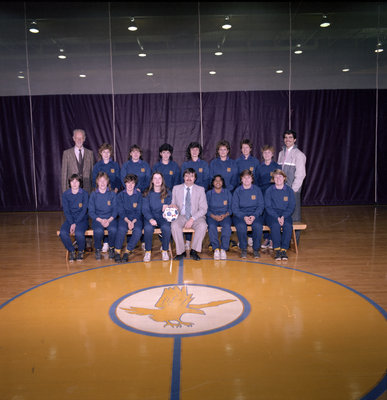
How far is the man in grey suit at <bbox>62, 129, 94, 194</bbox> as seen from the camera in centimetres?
540

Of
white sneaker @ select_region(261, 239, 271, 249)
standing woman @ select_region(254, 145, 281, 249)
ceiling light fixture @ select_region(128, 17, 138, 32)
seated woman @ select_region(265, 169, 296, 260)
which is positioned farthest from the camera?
ceiling light fixture @ select_region(128, 17, 138, 32)

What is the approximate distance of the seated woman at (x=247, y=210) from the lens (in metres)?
4.64

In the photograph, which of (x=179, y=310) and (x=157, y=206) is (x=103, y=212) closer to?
(x=157, y=206)

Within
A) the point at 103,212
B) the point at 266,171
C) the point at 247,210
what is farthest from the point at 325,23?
the point at 103,212

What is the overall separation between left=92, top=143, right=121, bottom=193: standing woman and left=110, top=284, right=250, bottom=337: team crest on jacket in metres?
2.57

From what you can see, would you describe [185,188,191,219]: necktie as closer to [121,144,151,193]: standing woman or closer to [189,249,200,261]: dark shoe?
[189,249,200,261]: dark shoe

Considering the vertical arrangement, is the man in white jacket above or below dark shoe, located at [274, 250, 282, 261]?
above

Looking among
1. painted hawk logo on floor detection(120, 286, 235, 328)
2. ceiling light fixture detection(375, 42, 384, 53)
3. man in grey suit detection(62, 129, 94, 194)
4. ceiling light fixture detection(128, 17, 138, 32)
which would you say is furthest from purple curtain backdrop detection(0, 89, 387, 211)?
painted hawk logo on floor detection(120, 286, 235, 328)

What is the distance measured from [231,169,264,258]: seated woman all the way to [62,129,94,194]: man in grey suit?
233 centimetres

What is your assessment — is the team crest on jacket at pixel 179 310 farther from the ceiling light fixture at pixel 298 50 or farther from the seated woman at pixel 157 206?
the ceiling light fixture at pixel 298 50

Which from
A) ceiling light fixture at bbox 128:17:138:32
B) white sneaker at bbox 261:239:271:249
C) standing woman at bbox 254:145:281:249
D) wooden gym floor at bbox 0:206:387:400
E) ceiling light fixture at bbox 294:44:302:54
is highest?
ceiling light fixture at bbox 128:17:138:32

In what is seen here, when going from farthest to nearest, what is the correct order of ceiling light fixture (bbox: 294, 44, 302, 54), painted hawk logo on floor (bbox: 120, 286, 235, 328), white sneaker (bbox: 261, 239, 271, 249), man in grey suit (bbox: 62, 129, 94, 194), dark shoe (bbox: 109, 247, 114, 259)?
ceiling light fixture (bbox: 294, 44, 302, 54) < man in grey suit (bbox: 62, 129, 94, 194) < white sneaker (bbox: 261, 239, 271, 249) < dark shoe (bbox: 109, 247, 114, 259) < painted hawk logo on floor (bbox: 120, 286, 235, 328)

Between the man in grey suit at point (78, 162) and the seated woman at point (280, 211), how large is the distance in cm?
276

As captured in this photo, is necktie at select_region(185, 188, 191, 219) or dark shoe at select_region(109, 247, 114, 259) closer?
dark shoe at select_region(109, 247, 114, 259)
